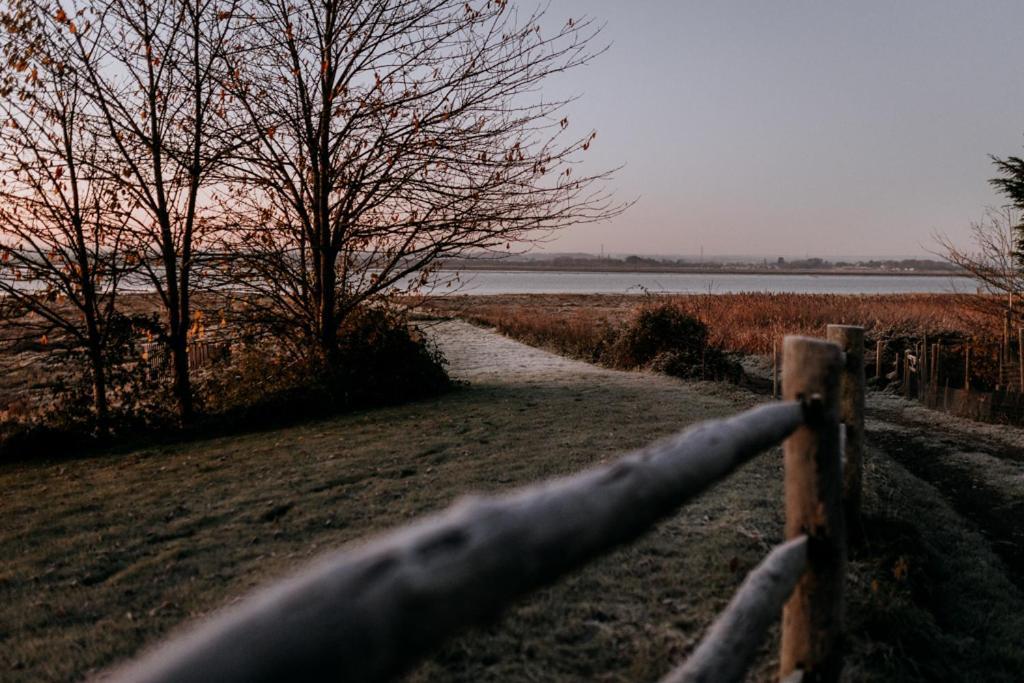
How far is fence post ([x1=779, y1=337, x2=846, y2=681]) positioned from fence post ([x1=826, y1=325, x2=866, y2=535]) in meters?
2.21

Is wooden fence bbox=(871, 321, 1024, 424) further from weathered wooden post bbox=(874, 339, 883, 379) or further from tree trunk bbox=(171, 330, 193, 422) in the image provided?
tree trunk bbox=(171, 330, 193, 422)

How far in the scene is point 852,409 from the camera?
4676 mm

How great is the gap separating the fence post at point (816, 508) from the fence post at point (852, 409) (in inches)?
86.9

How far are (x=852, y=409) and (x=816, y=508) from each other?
8.17ft

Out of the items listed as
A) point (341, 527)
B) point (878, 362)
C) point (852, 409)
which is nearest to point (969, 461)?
point (852, 409)

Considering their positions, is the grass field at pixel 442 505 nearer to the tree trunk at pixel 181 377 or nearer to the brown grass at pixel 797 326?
the tree trunk at pixel 181 377

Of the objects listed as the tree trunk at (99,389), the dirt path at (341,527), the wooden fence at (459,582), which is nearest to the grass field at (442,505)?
the dirt path at (341,527)

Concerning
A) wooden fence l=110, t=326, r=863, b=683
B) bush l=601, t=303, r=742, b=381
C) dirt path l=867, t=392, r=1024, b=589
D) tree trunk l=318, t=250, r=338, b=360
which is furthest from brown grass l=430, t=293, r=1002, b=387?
wooden fence l=110, t=326, r=863, b=683

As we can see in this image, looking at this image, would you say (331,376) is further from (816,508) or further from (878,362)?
(878,362)

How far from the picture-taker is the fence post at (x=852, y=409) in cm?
466

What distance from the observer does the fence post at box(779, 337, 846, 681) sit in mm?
2486

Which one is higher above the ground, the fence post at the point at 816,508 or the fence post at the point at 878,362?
the fence post at the point at 816,508

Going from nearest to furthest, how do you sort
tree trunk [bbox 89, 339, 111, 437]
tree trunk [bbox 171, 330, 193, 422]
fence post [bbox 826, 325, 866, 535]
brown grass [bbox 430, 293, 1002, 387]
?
fence post [bbox 826, 325, 866, 535] < tree trunk [bbox 89, 339, 111, 437] < tree trunk [bbox 171, 330, 193, 422] < brown grass [bbox 430, 293, 1002, 387]

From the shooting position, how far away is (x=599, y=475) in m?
1.36
